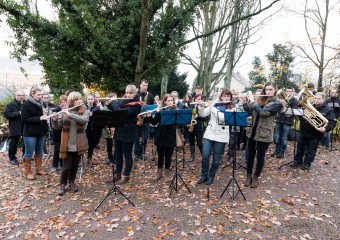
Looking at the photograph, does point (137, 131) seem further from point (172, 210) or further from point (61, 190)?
point (61, 190)

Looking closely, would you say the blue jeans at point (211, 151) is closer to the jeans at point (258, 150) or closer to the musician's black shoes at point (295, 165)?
the jeans at point (258, 150)

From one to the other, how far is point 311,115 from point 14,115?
27.1 ft

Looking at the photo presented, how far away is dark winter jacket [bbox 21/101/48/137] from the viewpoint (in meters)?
6.23

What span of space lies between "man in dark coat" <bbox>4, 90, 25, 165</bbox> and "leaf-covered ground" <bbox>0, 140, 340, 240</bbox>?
1184mm

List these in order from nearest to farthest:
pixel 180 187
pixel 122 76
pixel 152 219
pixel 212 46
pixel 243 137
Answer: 1. pixel 152 219
2. pixel 180 187
3. pixel 243 137
4. pixel 122 76
5. pixel 212 46

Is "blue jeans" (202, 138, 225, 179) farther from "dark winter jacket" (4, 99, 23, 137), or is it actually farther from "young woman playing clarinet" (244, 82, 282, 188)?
"dark winter jacket" (4, 99, 23, 137)

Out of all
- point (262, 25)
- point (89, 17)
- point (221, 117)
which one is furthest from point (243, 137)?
point (262, 25)

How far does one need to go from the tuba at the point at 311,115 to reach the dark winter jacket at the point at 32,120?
6707 mm

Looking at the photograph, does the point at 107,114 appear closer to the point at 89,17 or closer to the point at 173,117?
the point at 173,117

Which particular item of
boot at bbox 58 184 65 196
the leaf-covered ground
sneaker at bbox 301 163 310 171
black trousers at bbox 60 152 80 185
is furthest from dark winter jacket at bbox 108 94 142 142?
sneaker at bbox 301 163 310 171

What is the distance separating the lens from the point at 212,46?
16.7 meters

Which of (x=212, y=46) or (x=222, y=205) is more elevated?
(x=212, y=46)

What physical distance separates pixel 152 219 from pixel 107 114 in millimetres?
2081

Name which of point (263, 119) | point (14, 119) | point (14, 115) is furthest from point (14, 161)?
point (263, 119)
